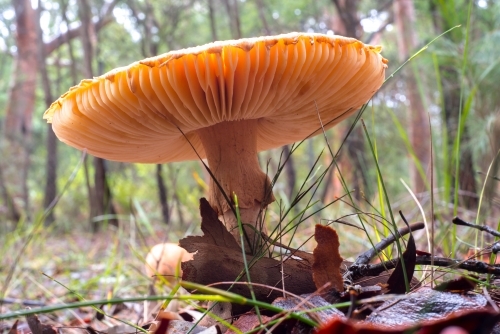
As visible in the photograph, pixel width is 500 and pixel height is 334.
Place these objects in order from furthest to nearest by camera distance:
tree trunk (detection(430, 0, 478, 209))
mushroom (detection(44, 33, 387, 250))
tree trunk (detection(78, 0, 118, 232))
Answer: tree trunk (detection(78, 0, 118, 232))
tree trunk (detection(430, 0, 478, 209))
mushroom (detection(44, 33, 387, 250))

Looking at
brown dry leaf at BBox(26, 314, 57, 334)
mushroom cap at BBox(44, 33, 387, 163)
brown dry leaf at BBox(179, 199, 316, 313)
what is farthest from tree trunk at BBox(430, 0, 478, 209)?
brown dry leaf at BBox(26, 314, 57, 334)

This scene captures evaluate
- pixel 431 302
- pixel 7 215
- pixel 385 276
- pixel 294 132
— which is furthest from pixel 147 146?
pixel 7 215

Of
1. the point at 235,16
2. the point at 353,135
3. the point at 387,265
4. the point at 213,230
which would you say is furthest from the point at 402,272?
the point at 235,16

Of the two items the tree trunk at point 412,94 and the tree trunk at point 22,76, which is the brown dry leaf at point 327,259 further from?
the tree trunk at point 22,76

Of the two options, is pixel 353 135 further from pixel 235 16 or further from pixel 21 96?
pixel 21 96

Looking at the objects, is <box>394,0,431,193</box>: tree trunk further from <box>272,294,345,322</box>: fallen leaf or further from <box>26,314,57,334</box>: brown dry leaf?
<box>26,314,57,334</box>: brown dry leaf

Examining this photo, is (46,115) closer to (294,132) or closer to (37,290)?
(294,132)
